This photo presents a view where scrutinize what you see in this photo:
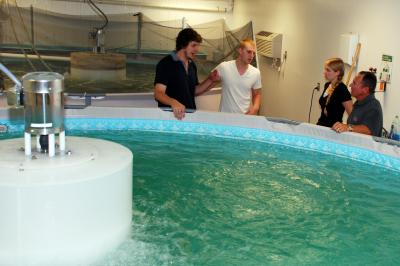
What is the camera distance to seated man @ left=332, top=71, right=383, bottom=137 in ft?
11.8

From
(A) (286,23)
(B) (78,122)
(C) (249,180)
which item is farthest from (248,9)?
(C) (249,180)

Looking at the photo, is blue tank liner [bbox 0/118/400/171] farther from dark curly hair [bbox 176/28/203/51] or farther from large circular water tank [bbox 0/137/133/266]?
large circular water tank [bbox 0/137/133/266]

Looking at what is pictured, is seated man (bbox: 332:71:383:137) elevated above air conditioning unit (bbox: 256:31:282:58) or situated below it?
below

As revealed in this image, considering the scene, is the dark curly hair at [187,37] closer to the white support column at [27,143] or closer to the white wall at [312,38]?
the white wall at [312,38]

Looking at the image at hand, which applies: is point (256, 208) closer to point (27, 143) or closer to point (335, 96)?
point (27, 143)

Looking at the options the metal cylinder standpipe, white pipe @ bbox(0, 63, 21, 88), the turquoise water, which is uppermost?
white pipe @ bbox(0, 63, 21, 88)

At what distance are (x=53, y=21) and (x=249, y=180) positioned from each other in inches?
142

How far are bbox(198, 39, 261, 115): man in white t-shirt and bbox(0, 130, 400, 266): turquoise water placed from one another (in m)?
0.57

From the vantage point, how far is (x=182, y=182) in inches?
113

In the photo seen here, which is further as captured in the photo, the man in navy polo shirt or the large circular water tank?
the man in navy polo shirt

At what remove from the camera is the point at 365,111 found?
362 cm

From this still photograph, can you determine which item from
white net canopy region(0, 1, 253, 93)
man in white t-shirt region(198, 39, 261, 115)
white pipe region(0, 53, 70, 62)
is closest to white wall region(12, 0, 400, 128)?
white net canopy region(0, 1, 253, 93)

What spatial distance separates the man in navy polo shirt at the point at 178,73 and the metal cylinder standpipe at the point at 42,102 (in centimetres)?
203

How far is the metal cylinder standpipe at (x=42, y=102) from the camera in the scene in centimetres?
180
